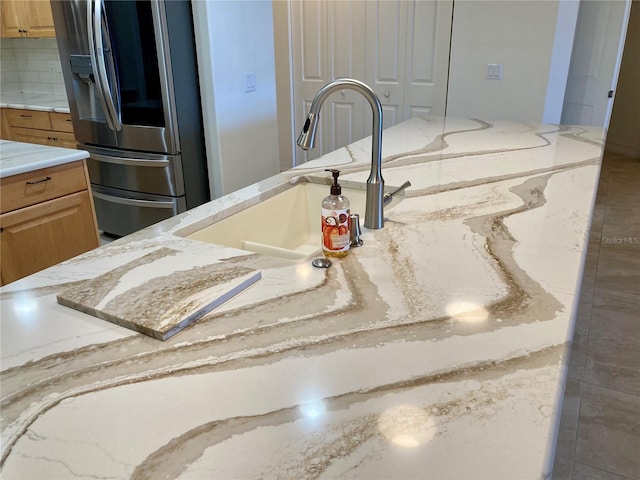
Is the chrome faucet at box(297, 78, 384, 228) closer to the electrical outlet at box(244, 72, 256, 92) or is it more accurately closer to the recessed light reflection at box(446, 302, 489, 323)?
the recessed light reflection at box(446, 302, 489, 323)

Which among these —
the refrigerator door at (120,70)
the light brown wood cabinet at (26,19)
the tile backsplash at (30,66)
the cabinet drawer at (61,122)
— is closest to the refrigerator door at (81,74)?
the refrigerator door at (120,70)

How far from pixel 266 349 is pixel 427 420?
0.29 metres

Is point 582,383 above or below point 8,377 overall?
below

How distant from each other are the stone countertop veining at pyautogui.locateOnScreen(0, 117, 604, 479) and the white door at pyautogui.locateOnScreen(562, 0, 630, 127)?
114 inches

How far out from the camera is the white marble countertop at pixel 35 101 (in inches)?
154

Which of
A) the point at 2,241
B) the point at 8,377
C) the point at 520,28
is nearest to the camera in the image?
the point at 8,377

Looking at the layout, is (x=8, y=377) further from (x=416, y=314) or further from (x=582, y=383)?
(x=582, y=383)

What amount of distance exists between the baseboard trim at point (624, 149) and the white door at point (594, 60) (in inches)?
82.2

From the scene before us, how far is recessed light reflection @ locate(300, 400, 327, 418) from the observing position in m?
0.74

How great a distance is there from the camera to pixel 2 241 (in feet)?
6.62

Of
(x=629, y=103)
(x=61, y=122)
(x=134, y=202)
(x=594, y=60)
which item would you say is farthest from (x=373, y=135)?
(x=629, y=103)

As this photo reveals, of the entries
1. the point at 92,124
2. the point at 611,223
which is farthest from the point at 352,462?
the point at 611,223

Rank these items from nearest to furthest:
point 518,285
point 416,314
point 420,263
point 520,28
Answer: point 416,314 < point 518,285 < point 420,263 < point 520,28

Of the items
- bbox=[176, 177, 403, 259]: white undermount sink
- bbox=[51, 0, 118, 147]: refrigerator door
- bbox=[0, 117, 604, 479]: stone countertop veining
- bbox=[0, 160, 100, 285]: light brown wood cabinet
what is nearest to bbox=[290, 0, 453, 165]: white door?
bbox=[51, 0, 118, 147]: refrigerator door
